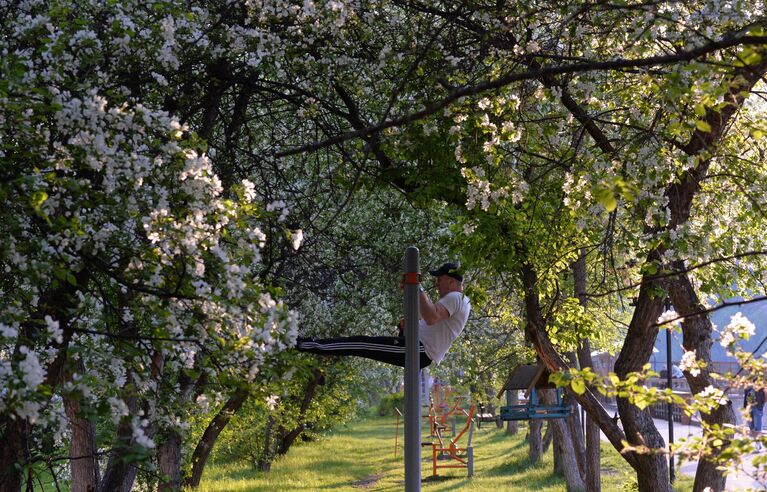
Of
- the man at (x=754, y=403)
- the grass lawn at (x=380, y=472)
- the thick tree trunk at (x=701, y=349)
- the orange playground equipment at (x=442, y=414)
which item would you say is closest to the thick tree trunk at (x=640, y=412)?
the thick tree trunk at (x=701, y=349)

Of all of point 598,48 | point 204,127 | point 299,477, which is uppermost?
point 598,48

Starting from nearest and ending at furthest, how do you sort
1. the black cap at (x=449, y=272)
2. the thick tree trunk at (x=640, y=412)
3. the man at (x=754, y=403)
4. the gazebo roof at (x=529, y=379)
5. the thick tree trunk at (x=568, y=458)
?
the man at (x=754, y=403)
the black cap at (x=449, y=272)
the thick tree trunk at (x=640, y=412)
the gazebo roof at (x=529, y=379)
the thick tree trunk at (x=568, y=458)

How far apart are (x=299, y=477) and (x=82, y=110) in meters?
20.5

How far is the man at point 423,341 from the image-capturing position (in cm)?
749

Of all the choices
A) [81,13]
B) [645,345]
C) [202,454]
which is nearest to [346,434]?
[202,454]

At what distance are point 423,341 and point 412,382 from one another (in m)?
2.01

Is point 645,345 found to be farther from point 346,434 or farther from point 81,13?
point 346,434

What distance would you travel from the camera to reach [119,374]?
5488 millimetres

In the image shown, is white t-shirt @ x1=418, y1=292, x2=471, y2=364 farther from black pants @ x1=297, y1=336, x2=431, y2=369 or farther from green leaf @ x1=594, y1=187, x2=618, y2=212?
green leaf @ x1=594, y1=187, x2=618, y2=212

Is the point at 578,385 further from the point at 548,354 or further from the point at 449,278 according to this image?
the point at 548,354

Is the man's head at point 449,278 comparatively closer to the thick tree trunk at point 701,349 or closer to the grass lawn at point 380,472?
the thick tree trunk at point 701,349

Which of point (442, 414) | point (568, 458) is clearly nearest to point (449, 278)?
point (568, 458)

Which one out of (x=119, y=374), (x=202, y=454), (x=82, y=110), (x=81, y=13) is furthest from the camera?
(x=202, y=454)

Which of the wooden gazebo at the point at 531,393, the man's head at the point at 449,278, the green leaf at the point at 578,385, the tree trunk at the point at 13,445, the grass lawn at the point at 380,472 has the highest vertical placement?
the man's head at the point at 449,278
